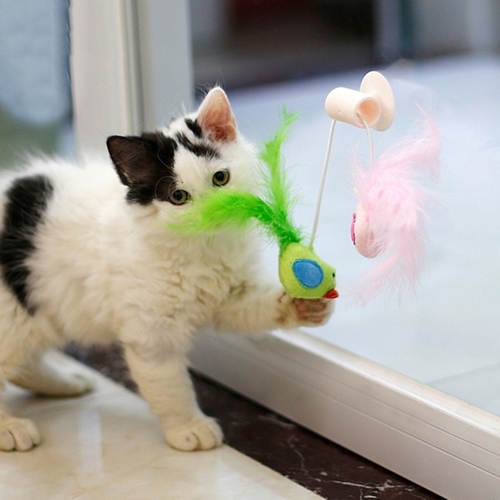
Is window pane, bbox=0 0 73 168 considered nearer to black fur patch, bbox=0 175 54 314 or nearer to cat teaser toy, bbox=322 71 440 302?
black fur patch, bbox=0 175 54 314

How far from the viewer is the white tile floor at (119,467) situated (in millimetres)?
1445

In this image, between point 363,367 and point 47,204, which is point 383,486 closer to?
point 363,367

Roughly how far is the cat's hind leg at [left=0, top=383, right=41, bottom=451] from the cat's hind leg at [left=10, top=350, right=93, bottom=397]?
0.11m

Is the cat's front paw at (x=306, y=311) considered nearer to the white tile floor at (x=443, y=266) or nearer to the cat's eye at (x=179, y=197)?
the white tile floor at (x=443, y=266)

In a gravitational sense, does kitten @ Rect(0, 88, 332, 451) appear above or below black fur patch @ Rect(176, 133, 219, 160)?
below

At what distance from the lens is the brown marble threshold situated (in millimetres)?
1470

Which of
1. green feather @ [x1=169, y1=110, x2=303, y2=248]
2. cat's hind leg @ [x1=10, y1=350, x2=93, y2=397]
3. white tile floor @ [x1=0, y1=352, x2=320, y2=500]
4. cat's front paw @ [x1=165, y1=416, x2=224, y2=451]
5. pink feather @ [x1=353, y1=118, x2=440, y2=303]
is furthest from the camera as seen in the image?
cat's hind leg @ [x1=10, y1=350, x2=93, y2=397]

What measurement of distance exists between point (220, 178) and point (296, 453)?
22.5 inches

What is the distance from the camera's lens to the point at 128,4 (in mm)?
1878

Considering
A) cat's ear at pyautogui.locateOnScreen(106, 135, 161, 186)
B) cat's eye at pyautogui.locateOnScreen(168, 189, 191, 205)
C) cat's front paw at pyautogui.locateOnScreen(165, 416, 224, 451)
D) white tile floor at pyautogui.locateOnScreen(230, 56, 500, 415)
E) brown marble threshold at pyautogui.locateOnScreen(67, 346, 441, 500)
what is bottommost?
brown marble threshold at pyautogui.locateOnScreen(67, 346, 441, 500)

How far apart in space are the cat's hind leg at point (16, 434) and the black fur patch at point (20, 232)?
217 mm

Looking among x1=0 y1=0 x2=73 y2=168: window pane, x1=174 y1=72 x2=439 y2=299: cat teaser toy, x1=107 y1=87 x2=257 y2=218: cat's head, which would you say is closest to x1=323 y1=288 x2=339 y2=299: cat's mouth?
x1=174 y1=72 x2=439 y2=299: cat teaser toy

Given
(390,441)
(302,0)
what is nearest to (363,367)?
(390,441)

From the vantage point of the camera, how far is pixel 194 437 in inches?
62.3
